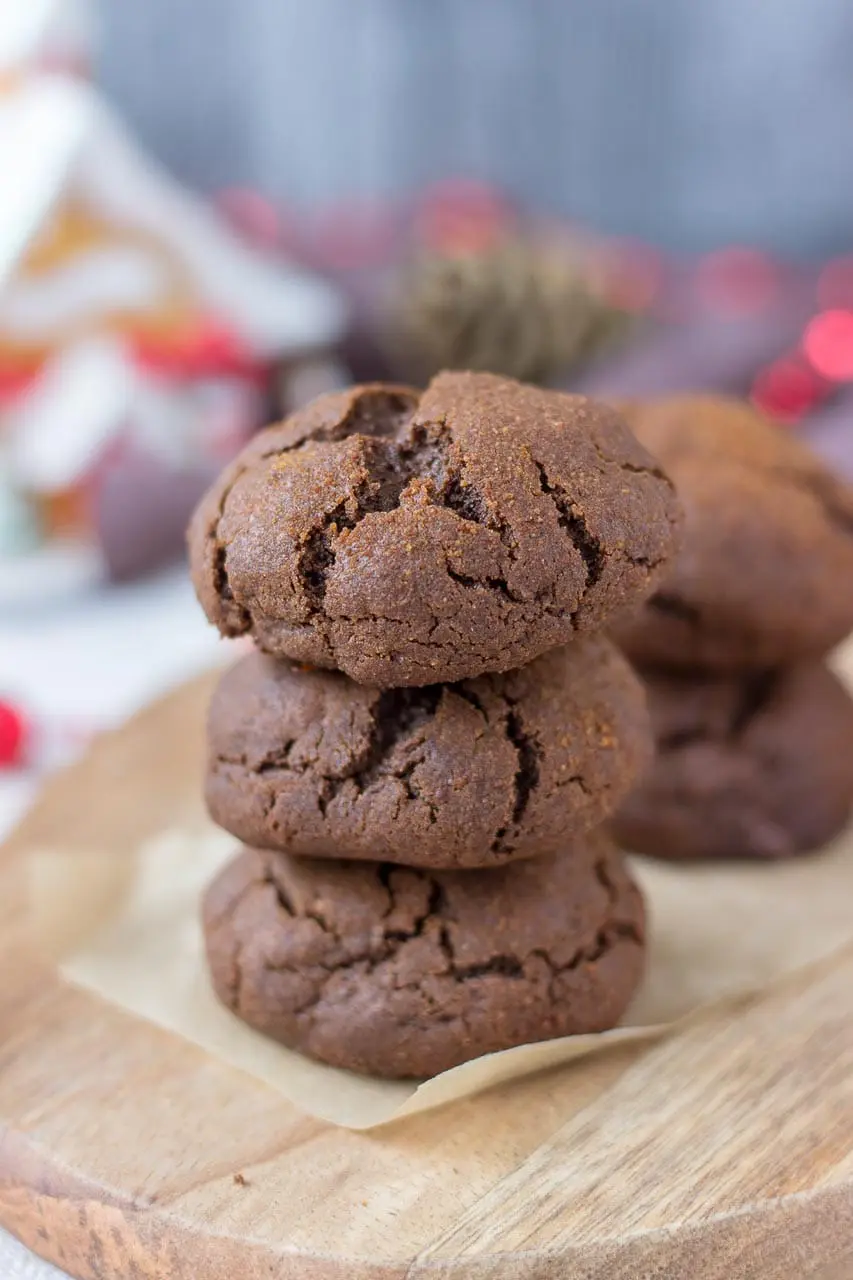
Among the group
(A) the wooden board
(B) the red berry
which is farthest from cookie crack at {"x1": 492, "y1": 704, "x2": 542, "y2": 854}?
(B) the red berry

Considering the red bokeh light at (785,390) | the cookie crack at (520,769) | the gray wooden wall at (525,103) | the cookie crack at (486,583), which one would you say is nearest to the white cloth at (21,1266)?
the cookie crack at (520,769)

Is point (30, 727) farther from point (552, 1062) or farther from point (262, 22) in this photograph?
point (262, 22)

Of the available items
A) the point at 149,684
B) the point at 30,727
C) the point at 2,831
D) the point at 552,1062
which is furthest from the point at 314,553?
the point at 149,684

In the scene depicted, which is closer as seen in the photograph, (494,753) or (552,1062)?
(494,753)

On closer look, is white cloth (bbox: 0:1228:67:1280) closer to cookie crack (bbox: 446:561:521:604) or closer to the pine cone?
cookie crack (bbox: 446:561:521:604)

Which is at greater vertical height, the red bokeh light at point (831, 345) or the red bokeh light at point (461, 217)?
the red bokeh light at point (461, 217)

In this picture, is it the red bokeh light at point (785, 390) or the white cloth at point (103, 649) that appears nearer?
the white cloth at point (103, 649)

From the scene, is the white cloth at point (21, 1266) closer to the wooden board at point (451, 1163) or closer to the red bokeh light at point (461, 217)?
the wooden board at point (451, 1163)
